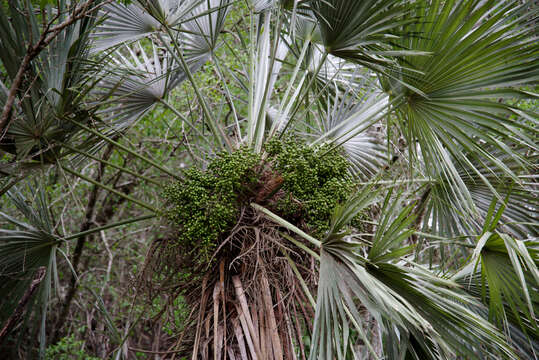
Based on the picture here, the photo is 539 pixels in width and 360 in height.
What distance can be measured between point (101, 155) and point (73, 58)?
115 inches

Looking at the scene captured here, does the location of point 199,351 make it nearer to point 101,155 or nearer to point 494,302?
point 494,302

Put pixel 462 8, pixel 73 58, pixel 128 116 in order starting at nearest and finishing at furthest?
pixel 462 8, pixel 73 58, pixel 128 116

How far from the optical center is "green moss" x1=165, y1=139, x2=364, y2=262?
2332 millimetres

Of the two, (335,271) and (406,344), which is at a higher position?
(335,271)

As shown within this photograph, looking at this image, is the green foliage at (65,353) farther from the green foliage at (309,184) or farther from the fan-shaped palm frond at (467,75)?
the fan-shaped palm frond at (467,75)

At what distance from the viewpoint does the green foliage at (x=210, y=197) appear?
2324 millimetres

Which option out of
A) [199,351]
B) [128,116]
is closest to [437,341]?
[199,351]

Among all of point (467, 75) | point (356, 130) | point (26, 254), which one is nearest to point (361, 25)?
point (467, 75)

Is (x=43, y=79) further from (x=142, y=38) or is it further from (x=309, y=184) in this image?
(x=309, y=184)

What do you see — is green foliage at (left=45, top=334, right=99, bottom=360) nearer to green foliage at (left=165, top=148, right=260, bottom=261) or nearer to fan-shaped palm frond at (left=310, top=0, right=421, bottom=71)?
green foliage at (left=165, top=148, right=260, bottom=261)

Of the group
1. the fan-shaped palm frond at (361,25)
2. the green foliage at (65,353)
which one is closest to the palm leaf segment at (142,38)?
the fan-shaped palm frond at (361,25)

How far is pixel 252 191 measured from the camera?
249 centimetres

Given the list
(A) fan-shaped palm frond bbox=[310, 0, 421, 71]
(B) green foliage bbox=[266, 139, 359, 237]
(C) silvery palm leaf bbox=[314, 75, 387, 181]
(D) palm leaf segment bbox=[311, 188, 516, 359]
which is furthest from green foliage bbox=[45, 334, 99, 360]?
(A) fan-shaped palm frond bbox=[310, 0, 421, 71]

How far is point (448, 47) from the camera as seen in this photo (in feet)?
7.45
